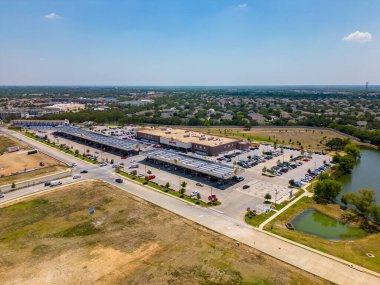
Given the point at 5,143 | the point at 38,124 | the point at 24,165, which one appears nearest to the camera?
the point at 24,165

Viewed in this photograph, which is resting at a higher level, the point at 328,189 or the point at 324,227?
the point at 328,189

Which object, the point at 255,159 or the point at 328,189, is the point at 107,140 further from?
the point at 328,189

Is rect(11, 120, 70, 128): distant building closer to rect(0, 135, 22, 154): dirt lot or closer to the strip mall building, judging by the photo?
rect(0, 135, 22, 154): dirt lot

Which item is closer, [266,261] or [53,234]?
[266,261]

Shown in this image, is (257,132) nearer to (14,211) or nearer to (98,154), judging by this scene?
(98,154)

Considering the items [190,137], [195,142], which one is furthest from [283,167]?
[190,137]

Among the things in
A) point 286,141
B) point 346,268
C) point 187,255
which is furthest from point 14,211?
point 286,141

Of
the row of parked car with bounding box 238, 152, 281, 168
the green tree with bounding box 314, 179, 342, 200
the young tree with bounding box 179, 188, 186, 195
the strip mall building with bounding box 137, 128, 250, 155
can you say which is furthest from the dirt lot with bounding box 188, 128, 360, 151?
the young tree with bounding box 179, 188, 186, 195

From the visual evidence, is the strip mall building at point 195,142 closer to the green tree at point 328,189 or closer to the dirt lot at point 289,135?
the dirt lot at point 289,135
